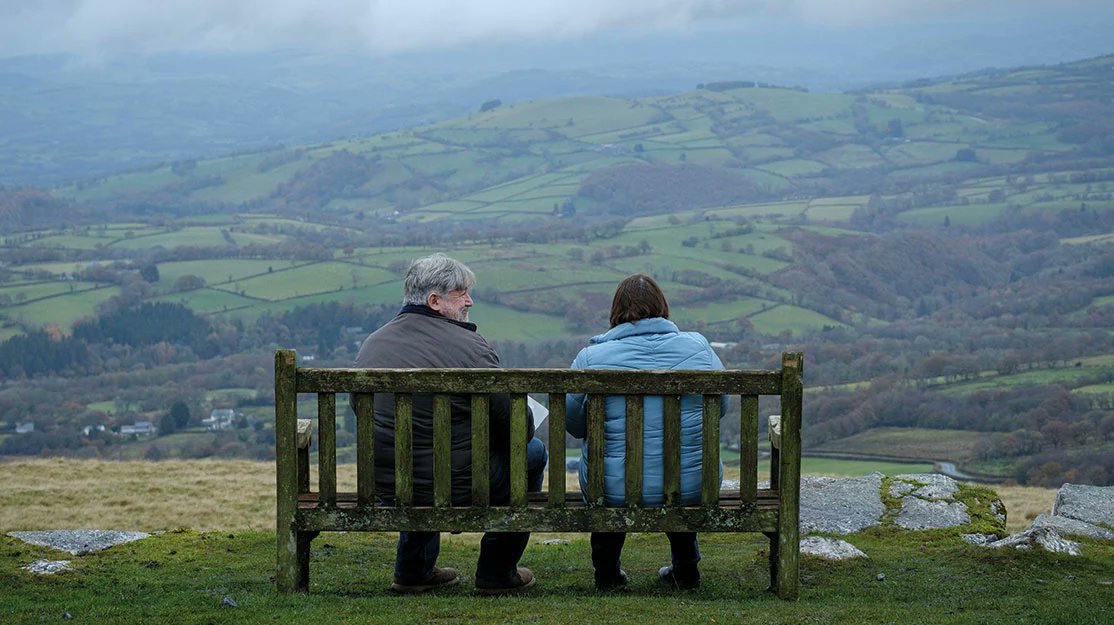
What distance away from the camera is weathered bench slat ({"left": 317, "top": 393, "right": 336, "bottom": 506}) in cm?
673

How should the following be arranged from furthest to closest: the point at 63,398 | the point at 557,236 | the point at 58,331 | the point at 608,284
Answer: the point at 557,236, the point at 608,284, the point at 58,331, the point at 63,398

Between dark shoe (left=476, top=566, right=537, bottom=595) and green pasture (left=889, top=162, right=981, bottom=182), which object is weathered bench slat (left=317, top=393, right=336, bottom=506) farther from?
green pasture (left=889, top=162, right=981, bottom=182)

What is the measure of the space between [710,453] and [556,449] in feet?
3.06

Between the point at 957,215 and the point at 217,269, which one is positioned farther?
the point at 957,215

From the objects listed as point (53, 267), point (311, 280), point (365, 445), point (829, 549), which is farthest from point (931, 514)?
point (53, 267)

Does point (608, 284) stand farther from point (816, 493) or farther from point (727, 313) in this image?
point (816, 493)

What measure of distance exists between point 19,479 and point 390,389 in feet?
41.5

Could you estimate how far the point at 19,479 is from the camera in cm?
1689

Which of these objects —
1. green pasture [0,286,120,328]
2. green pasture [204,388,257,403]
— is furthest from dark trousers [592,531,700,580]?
green pasture [0,286,120,328]

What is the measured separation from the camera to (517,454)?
682cm

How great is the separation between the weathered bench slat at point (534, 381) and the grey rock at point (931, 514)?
15.3ft

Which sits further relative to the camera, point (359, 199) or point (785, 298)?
point (359, 199)

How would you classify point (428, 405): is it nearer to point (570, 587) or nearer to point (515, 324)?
point (570, 587)

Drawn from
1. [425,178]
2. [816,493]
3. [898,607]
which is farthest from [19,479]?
[425,178]
